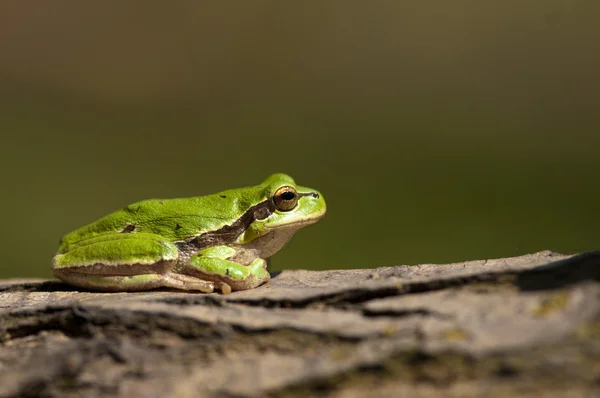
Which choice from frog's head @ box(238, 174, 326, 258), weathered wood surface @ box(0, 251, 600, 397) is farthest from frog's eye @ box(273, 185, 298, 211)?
weathered wood surface @ box(0, 251, 600, 397)

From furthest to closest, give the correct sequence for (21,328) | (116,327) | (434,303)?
(21,328), (116,327), (434,303)

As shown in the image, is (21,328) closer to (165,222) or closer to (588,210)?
(165,222)

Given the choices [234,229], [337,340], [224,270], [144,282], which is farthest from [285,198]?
[337,340]

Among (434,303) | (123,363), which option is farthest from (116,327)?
(434,303)

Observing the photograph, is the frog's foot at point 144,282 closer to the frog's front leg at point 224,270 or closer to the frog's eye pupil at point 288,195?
the frog's front leg at point 224,270

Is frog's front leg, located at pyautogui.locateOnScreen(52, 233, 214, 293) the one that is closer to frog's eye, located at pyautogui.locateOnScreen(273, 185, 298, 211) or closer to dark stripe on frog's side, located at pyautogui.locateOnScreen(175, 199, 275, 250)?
dark stripe on frog's side, located at pyautogui.locateOnScreen(175, 199, 275, 250)

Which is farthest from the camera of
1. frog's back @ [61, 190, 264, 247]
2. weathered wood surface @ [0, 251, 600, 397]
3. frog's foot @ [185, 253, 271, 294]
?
frog's back @ [61, 190, 264, 247]

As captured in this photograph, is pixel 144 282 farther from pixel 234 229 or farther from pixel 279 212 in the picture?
pixel 279 212
